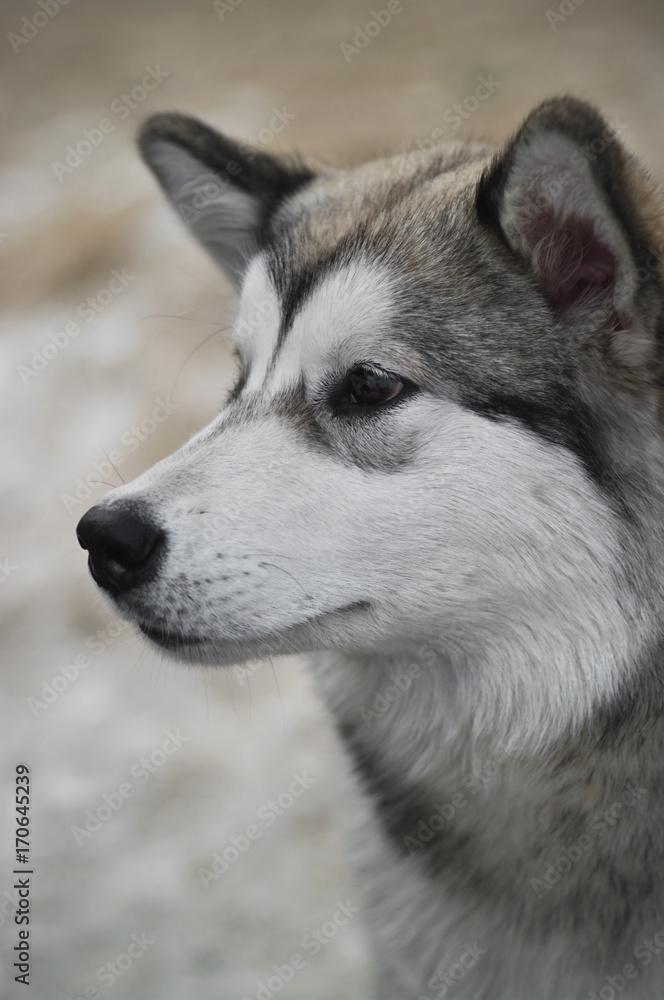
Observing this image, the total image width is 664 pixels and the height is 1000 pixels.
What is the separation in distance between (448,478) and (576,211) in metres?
0.56

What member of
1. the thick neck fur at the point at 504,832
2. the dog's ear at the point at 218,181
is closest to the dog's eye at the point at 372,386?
the thick neck fur at the point at 504,832

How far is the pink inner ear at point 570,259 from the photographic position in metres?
1.67

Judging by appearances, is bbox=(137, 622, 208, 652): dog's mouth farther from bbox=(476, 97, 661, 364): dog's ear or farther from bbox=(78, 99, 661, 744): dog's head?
bbox=(476, 97, 661, 364): dog's ear

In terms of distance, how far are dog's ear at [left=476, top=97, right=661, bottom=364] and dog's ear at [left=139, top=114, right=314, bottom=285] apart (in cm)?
91

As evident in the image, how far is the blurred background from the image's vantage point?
2953 millimetres

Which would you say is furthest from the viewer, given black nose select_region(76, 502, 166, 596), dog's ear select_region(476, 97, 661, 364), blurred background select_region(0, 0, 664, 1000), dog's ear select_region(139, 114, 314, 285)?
blurred background select_region(0, 0, 664, 1000)

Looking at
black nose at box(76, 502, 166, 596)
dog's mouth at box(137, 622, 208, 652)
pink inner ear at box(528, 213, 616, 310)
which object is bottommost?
dog's mouth at box(137, 622, 208, 652)

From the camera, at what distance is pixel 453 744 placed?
2.01 metres

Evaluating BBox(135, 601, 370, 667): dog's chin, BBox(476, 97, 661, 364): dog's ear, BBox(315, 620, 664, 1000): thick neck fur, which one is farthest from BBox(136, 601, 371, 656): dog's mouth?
BBox(476, 97, 661, 364): dog's ear

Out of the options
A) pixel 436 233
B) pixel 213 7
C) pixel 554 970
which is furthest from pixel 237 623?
pixel 213 7

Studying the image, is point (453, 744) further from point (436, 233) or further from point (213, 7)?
point (213, 7)

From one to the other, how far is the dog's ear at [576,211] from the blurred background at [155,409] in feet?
3.82

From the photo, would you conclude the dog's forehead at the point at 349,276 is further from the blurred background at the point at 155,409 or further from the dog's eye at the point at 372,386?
the blurred background at the point at 155,409

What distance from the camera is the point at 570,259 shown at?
5.65ft
